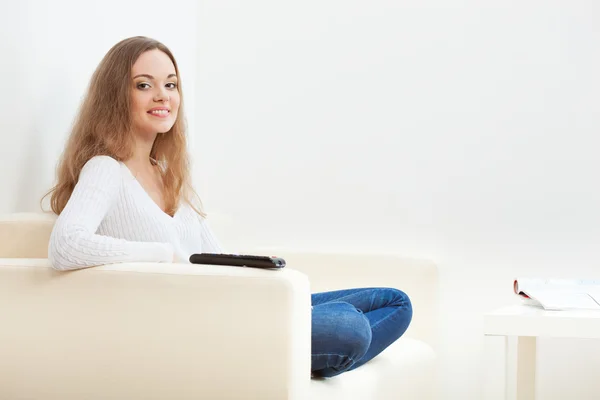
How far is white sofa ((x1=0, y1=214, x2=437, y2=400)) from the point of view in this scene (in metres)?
1.40

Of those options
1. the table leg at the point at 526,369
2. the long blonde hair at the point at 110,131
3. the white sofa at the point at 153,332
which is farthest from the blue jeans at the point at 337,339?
the long blonde hair at the point at 110,131

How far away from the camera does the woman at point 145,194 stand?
5.49 ft

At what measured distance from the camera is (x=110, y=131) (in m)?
2.02

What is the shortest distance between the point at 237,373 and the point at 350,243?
1.74 m

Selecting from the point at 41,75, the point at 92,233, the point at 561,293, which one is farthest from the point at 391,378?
the point at 41,75

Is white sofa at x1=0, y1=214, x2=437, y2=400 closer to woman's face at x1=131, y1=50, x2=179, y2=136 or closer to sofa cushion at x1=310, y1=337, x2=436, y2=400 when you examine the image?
sofa cushion at x1=310, y1=337, x2=436, y2=400

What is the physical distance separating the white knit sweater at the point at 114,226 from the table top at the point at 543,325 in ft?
2.60

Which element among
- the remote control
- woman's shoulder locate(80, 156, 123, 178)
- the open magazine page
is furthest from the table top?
woman's shoulder locate(80, 156, 123, 178)

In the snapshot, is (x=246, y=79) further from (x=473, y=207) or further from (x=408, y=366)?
(x=408, y=366)

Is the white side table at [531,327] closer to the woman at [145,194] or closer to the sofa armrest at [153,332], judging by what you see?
the woman at [145,194]

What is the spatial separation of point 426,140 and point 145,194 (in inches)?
57.3

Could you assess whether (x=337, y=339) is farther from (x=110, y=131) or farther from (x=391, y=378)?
(x=110, y=131)

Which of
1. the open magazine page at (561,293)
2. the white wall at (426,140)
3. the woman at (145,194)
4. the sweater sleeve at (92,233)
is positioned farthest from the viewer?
the white wall at (426,140)

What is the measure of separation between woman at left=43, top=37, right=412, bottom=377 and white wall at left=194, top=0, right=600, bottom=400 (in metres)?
0.88
